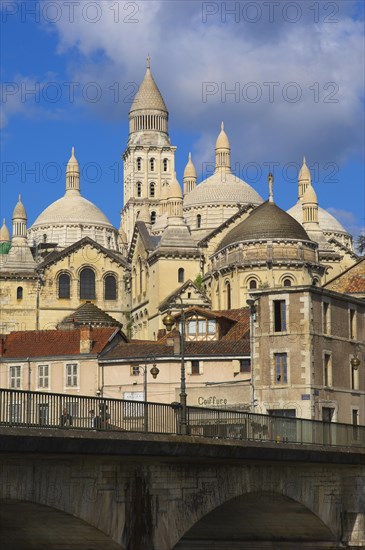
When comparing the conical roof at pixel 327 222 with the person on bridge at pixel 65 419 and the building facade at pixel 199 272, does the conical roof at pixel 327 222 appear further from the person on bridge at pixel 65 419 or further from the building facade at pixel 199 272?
the person on bridge at pixel 65 419

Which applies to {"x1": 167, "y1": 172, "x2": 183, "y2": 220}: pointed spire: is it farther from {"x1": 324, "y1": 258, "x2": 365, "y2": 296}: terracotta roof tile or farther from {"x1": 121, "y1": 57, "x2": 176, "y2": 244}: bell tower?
{"x1": 324, "y1": 258, "x2": 365, "y2": 296}: terracotta roof tile

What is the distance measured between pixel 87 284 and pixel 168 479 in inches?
4169

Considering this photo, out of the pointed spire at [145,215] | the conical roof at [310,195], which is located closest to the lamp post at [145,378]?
the conical roof at [310,195]

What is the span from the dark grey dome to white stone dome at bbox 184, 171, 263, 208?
149ft

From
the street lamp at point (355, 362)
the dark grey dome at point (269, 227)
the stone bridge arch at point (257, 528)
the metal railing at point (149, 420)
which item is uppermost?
the dark grey dome at point (269, 227)

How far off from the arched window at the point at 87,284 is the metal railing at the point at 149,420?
3633 inches

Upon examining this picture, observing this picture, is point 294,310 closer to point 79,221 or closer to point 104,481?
point 104,481

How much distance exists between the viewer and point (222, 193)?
16438 cm

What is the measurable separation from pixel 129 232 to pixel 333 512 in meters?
148

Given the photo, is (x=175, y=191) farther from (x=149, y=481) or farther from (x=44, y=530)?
(x=44, y=530)

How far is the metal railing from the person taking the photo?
30.0m

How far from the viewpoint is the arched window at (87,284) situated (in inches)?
5497

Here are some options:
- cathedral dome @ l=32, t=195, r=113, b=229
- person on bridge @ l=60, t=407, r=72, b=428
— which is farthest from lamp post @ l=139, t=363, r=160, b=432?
cathedral dome @ l=32, t=195, r=113, b=229

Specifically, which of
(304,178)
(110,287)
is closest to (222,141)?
(304,178)
